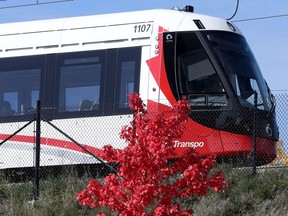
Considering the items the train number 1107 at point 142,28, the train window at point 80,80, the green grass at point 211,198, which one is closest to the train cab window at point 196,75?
the train number 1107 at point 142,28

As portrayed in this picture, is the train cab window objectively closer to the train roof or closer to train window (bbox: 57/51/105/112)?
the train roof

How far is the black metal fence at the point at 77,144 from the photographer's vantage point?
14766 mm

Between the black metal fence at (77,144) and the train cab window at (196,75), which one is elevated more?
the train cab window at (196,75)

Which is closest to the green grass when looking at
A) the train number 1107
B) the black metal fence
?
the black metal fence

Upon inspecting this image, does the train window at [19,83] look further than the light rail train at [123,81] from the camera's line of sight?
Yes

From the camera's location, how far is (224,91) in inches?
599

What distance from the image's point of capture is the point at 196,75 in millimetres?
15508

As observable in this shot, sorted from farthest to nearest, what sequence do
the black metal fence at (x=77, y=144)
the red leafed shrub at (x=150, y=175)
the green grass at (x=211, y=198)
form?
the black metal fence at (x=77, y=144), the green grass at (x=211, y=198), the red leafed shrub at (x=150, y=175)

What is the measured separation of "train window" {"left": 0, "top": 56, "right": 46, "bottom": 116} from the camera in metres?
16.9

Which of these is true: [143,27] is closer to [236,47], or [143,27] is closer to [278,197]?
[236,47]

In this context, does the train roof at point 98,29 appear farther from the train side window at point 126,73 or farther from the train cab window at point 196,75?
the train cab window at point 196,75

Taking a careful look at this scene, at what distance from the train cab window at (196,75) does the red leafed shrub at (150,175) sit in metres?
5.69

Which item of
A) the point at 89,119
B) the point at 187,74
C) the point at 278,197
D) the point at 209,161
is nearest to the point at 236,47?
the point at 187,74

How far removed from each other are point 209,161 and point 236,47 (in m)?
7.22
